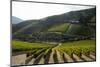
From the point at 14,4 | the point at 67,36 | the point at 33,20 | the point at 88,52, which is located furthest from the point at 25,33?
the point at 88,52

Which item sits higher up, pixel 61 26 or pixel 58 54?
pixel 61 26

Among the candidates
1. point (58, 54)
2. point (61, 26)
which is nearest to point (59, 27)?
point (61, 26)

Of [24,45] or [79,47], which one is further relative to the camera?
[79,47]

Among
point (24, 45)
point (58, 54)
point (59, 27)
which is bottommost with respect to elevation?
point (58, 54)

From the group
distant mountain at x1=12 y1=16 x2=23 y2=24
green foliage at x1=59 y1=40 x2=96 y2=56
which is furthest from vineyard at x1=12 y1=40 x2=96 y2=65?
distant mountain at x1=12 y1=16 x2=23 y2=24

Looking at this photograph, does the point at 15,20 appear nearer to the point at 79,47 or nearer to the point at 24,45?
the point at 24,45

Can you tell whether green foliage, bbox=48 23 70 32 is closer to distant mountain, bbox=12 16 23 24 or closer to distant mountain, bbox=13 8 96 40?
distant mountain, bbox=13 8 96 40
